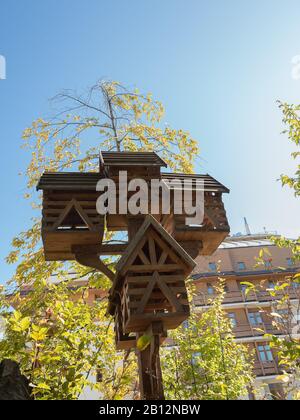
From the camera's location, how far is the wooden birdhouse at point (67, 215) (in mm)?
3287

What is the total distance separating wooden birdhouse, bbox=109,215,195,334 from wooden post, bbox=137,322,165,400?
8 cm

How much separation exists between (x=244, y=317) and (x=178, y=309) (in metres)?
32.1

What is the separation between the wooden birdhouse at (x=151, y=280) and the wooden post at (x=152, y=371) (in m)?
0.08

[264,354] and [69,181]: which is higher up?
[264,354]

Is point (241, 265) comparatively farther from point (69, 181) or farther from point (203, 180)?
point (69, 181)

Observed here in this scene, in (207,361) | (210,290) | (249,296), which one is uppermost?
(210,290)

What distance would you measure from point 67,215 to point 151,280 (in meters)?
1.17

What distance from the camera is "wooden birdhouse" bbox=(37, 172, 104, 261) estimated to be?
329 cm

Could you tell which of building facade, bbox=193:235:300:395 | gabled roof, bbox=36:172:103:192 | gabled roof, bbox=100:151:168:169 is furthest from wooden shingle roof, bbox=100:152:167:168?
building facade, bbox=193:235:300:395

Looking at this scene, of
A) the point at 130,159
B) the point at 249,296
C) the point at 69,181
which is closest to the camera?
the point at 69,181

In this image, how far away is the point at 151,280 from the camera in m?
2.82

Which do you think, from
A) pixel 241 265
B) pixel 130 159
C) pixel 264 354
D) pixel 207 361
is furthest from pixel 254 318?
pixel 130 159

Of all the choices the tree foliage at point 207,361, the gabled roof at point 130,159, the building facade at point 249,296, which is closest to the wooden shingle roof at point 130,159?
the gabled roof at point 130,159
